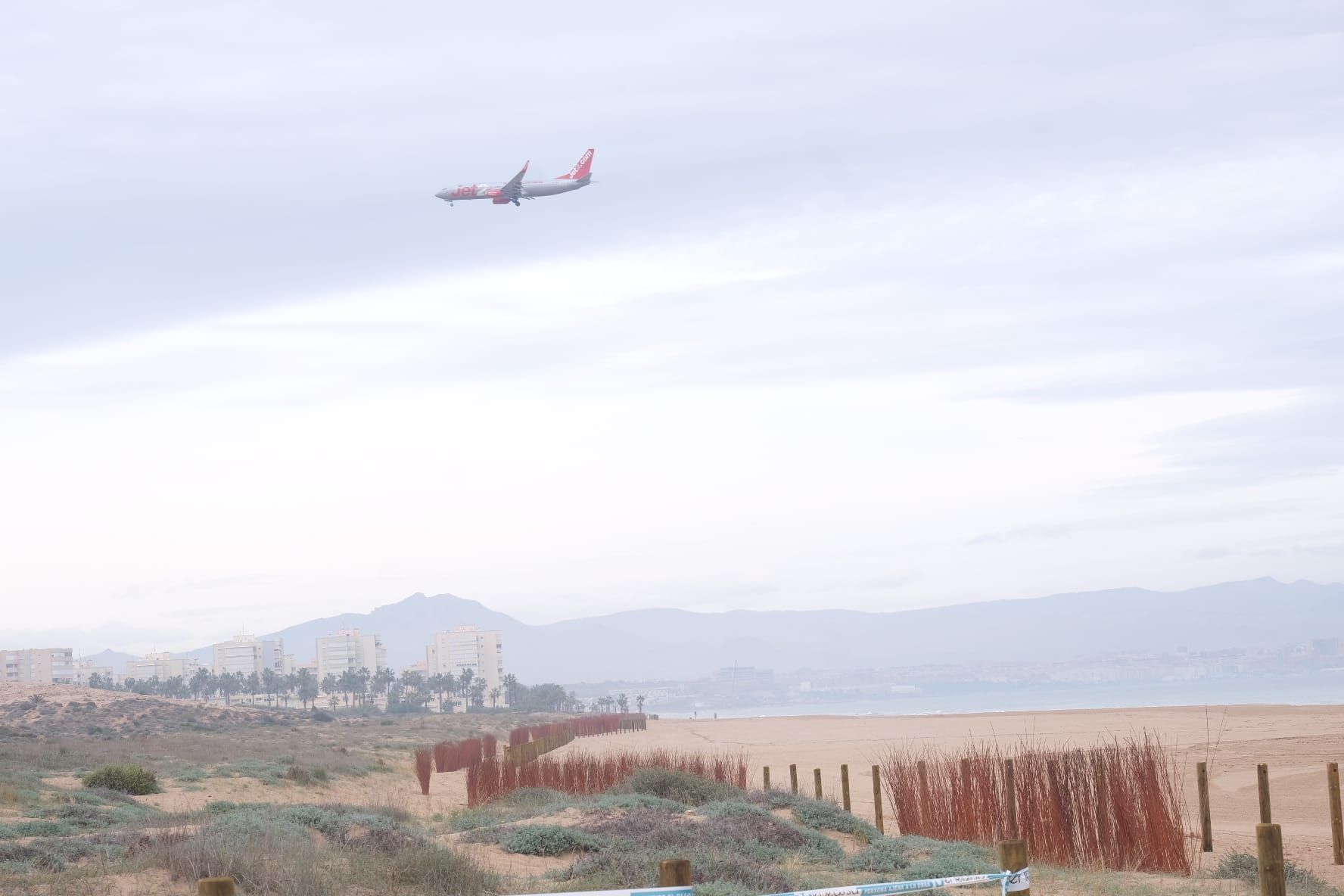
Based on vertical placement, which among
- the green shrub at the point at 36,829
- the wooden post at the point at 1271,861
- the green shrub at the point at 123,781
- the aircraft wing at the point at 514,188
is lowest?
the green shrub at the point at 123,781

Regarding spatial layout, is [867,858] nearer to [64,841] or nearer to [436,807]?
[64,841]

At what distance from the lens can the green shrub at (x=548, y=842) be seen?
40.4 ft

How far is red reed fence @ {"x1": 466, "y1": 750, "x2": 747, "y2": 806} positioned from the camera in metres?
20.1

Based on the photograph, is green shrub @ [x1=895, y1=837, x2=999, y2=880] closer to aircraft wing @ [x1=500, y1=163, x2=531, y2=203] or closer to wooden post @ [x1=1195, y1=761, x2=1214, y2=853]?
wooden post @ [x1=1195, y1=761, x2=1214, y2=853]

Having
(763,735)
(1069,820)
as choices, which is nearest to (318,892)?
(1069,820)

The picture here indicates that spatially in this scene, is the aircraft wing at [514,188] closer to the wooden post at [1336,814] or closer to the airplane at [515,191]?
the airplane at [515,191]

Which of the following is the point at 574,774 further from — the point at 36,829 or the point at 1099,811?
the point at 1099,811

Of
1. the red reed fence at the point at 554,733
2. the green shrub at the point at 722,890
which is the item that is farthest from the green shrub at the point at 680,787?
the green shrub at the point at 722,890

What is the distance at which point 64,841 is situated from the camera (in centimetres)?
1164

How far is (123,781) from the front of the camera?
23.9m

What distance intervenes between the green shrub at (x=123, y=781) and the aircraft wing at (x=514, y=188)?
43.6 meters

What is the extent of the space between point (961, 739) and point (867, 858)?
39.6 meters

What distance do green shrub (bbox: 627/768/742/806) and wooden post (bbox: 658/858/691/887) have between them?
12.4 metres

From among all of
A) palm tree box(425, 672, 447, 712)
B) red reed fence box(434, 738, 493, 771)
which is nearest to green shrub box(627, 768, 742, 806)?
red reed fence box(434, 738, 493, 771)
